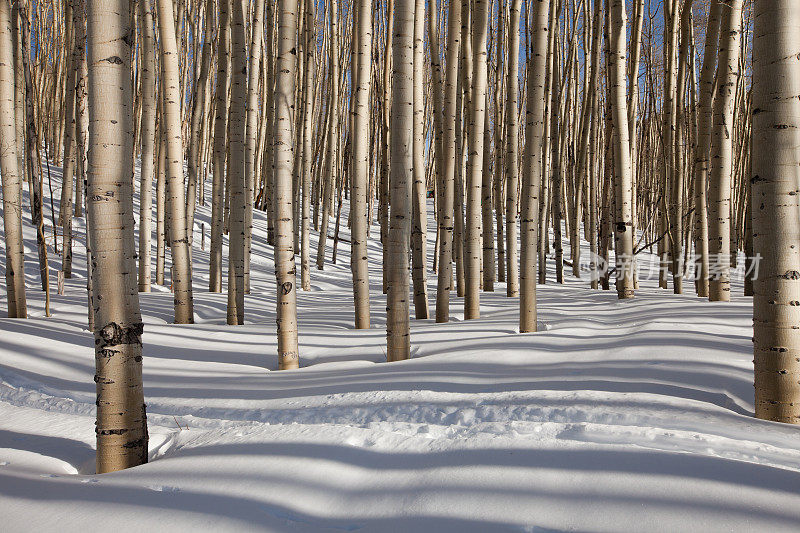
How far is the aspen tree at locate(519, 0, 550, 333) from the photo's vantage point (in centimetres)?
280

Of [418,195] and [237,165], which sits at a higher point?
[237,165]

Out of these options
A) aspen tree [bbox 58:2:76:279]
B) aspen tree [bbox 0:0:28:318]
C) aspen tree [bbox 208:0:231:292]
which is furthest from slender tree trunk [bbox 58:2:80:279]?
aspen tree [bbox 0:0:28:318]

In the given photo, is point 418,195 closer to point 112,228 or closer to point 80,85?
point 80,85

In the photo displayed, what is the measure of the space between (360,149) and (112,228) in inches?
79.9

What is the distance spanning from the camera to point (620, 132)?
12.4ft

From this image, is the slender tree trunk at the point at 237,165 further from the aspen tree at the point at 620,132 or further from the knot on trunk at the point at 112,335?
the aspen tree at the point at 620,132

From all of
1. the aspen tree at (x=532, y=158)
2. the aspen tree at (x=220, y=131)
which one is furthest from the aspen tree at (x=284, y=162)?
the aspen tree at (x=220, y=131)

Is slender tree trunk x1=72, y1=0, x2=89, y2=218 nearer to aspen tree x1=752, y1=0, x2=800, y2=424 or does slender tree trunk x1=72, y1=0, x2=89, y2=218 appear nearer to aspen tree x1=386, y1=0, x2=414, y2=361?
aspen tree x1=386, y1=0, x2=414, y2=361

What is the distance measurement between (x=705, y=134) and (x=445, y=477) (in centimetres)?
394

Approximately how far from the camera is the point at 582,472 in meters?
1.33

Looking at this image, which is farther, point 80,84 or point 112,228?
point 80,84

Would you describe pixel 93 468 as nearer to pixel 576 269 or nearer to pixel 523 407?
pixel 523 407

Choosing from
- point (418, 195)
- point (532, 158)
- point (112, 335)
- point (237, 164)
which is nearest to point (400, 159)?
point (532, 158)

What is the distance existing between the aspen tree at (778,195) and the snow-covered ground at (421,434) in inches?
5.7
